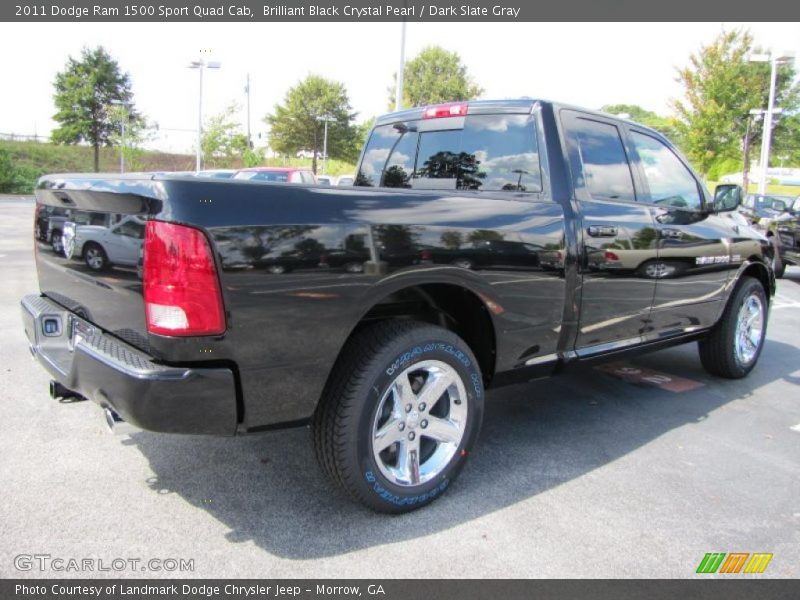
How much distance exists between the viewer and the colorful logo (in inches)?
96.5

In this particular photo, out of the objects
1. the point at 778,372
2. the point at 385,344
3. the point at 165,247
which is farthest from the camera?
the point at 778,372

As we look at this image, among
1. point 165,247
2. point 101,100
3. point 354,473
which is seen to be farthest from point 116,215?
point 101,100

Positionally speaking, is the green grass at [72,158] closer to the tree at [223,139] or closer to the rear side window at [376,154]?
the tree at [223,139]

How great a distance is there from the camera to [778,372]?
5297 mm

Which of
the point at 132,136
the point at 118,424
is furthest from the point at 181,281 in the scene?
the point at 132,136

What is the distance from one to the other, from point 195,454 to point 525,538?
1.75m

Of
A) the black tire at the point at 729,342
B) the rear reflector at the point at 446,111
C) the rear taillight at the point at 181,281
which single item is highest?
the rear reflector at the point at 446,111

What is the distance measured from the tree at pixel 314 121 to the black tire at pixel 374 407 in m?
57.7

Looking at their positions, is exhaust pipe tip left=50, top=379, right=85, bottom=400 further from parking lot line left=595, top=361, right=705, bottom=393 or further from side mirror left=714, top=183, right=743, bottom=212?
side mirror left=714, top=183, right=743, bottom=212

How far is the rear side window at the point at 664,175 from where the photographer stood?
400cm

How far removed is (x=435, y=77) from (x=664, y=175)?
5603 cm

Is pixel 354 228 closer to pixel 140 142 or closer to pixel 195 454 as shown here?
pixel 195 454

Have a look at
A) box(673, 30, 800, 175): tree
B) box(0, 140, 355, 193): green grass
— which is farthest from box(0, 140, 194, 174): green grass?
box(673, 30, 800, 175): tree

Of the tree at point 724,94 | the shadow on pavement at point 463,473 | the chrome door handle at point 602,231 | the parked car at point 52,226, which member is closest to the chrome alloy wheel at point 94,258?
the parked car at point 52,226
